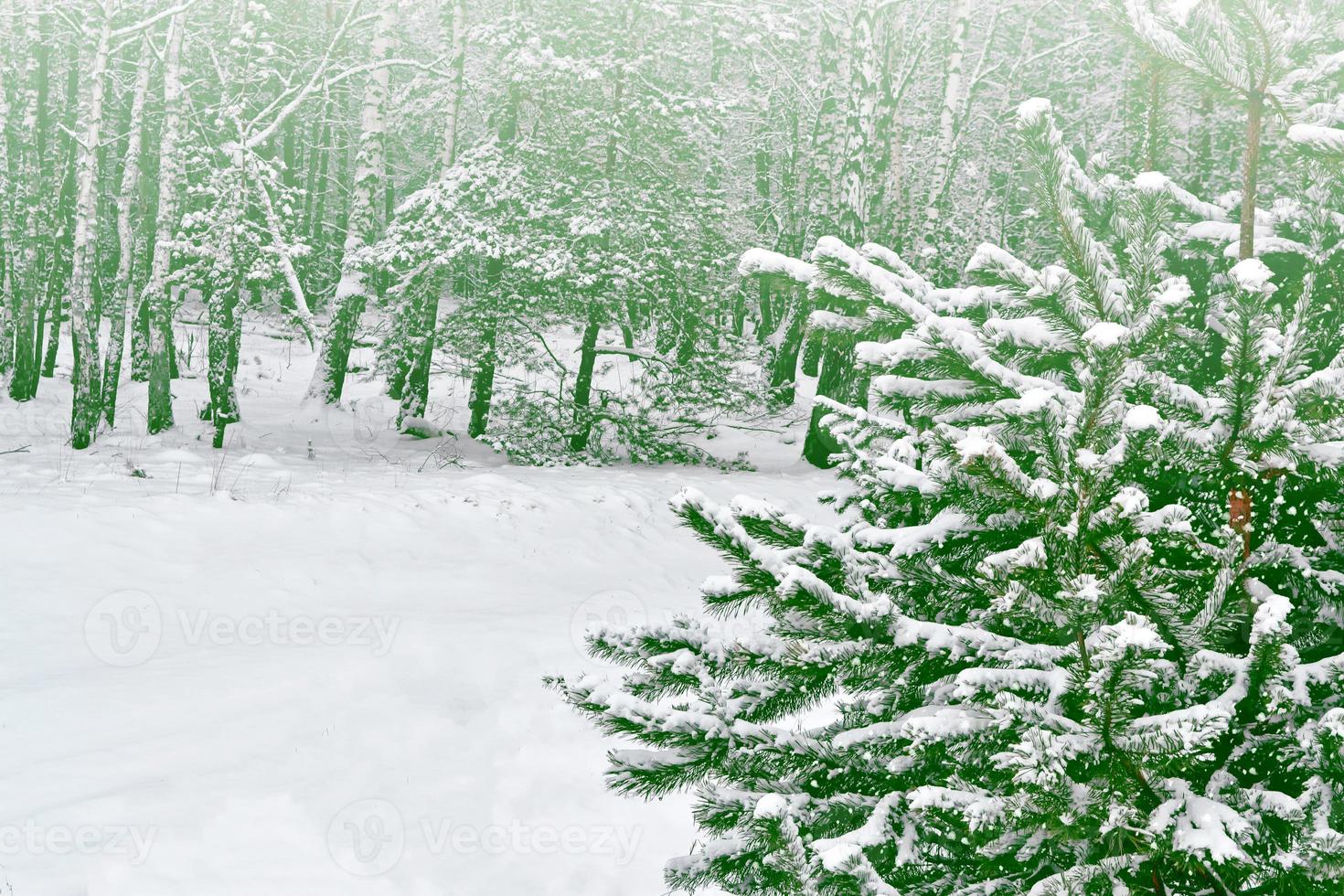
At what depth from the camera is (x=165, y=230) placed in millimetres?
12812

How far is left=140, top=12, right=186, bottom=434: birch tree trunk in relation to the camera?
1252 cm

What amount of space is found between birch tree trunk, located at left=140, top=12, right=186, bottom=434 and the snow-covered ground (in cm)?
263

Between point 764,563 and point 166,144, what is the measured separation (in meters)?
13.6

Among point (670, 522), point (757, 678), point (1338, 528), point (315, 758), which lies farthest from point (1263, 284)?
point (670, 522)

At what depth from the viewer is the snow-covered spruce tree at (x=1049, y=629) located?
4.82 ft

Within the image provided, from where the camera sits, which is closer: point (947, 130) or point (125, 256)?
point (125, 256)

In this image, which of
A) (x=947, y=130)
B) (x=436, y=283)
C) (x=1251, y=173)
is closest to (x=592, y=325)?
(x=436, y=283)

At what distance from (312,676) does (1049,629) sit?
559 cm

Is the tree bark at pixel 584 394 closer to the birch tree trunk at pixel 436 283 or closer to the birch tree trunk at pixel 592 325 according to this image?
the birch tree trunk at pixel 592 325

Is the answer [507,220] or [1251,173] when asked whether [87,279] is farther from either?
[1251,173]

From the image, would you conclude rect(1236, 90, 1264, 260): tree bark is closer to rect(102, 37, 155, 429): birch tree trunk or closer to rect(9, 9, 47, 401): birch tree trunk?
rect(102, 37, 155, 429): birch tree trunk

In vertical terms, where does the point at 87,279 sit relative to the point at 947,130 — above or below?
below

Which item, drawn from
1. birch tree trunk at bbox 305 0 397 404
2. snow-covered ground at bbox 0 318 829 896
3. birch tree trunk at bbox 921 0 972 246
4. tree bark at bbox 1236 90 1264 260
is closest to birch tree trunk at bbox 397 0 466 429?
birch tree trunk at bbox 305 0 397 404

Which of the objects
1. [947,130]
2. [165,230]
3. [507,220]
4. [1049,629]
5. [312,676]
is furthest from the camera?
[947,130]
